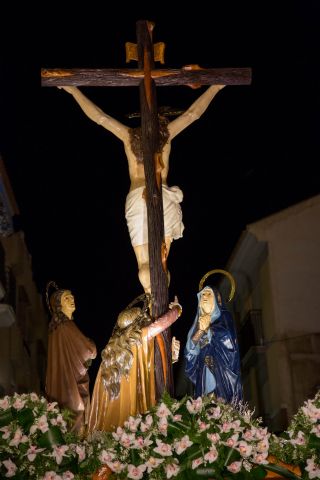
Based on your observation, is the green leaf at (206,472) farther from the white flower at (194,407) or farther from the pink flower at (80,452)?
the pink flower at (80,452)

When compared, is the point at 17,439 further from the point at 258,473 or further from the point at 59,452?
the point at 258,473

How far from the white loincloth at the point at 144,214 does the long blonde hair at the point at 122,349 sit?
70 centimetres

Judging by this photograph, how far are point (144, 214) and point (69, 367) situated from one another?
1.48m

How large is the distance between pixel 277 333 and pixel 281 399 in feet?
4.21

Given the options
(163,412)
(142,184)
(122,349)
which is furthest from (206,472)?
(142,184)

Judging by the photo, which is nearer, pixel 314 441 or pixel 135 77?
pixel 314 441

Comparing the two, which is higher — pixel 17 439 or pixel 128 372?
pixel 128 372

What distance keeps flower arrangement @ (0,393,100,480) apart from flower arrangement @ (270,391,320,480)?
1.25 m

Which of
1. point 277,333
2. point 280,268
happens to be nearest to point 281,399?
point 277,333

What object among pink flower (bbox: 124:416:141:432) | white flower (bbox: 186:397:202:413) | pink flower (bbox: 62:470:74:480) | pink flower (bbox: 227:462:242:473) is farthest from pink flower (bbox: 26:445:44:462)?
A: pink flower (bbox: 227:462:242:473)

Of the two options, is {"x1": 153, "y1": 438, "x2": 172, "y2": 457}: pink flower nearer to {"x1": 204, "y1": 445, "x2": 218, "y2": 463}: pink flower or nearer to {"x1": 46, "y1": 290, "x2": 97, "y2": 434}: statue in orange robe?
{"x1": 204, "y1": 445, "x2": 218, "y2": 463}: pink flower

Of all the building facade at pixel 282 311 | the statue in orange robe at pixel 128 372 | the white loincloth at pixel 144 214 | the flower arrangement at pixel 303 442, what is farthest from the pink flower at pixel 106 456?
the building facade at pixel 282 311

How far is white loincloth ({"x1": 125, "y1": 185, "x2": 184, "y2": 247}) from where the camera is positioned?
24.8 ft

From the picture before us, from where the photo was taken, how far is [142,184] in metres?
7.75
